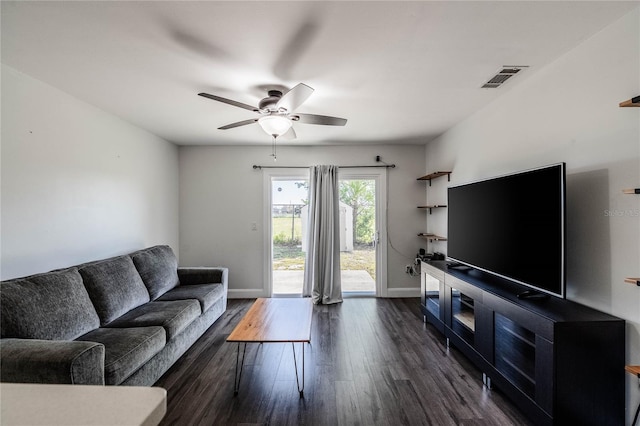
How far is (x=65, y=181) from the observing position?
97.7 inches

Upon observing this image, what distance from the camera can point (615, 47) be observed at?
1632 millimetres

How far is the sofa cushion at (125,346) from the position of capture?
1.75 meters

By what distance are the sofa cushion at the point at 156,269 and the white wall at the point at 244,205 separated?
Result: 3.31 feet

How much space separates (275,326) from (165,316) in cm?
101

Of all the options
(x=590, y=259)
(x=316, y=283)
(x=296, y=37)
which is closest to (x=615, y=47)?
(x=590, y=259)

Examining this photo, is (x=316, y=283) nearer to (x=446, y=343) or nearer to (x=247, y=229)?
(x=247, y=229)

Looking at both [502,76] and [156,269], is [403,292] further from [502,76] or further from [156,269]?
[156,269]

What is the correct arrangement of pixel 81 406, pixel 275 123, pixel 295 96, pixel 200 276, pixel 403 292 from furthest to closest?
1. pixel 403 292
2. pixel 200 276
3. pixel 275 123
4. pixel 295 96
5. pixel 81 406

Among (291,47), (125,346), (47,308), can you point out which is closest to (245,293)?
(125,346)

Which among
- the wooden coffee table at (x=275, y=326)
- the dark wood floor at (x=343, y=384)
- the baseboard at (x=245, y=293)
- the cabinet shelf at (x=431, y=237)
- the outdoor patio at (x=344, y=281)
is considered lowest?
the dark wood floor at (x=343, y=384)

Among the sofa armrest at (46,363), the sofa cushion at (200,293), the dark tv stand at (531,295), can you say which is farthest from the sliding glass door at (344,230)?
the sofa armrest at (46,363)

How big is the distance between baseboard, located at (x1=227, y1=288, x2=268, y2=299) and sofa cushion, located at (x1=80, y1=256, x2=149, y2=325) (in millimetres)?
1686

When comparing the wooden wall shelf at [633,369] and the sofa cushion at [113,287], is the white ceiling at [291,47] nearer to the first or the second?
the sofa cushion at [113,287]

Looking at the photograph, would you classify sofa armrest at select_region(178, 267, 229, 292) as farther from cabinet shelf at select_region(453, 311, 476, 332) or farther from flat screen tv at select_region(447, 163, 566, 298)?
flat screen tv at select_region(447, 163, 566, 298)
